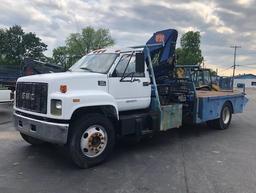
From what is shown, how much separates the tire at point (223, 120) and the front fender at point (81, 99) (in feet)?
17.2

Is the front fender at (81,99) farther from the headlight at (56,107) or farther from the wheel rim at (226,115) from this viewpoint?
the wheel rim at (226,115)

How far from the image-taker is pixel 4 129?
10750 mm

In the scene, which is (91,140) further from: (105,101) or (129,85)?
(129,85)

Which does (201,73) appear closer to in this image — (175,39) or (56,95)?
(175,39)

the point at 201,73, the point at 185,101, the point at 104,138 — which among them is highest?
the point at 201,73

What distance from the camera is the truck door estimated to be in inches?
301

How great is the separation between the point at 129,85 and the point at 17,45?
249 feet

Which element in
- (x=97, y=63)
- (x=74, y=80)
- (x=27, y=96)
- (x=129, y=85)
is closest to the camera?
(x=74, y=80)

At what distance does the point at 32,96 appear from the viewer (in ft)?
23.1

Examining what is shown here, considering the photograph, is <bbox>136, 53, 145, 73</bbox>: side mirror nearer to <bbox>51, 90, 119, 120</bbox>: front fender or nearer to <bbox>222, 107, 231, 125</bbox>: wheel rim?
<bbox>51, 90, 119, 120</bbox>: front fender

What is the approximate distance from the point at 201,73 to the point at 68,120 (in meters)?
8.43

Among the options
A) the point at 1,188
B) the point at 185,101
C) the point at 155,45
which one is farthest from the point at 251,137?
the point at 1,188

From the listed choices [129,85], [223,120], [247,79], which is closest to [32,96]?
[129,85]

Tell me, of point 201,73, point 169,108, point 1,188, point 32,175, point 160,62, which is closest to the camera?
point 1,188
